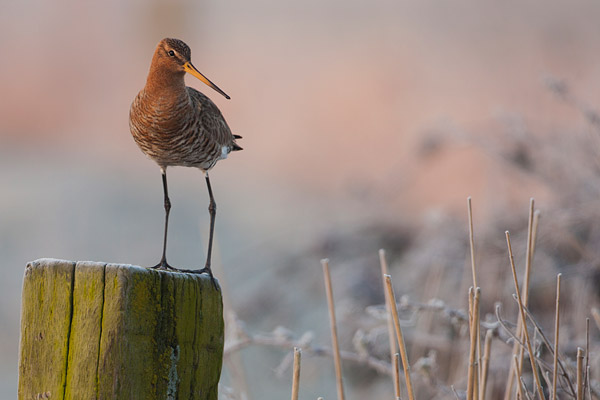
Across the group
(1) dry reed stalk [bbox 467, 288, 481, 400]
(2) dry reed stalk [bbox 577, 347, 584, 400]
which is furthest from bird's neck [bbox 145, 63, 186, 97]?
(2) dry reed stalk [bbox 577, 347, 584, 400]

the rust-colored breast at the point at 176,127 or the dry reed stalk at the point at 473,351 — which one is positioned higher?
the rust-colored breast at the point at 176,127

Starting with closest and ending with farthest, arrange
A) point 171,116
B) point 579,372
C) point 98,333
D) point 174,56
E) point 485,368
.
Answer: point 98,333 → point 579,372 → point 485,368 → point 174,56 → point 171,116

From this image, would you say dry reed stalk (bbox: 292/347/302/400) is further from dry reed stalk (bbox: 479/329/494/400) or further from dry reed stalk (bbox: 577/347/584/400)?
dry reed stalk (bbox: 577/347/584/400)

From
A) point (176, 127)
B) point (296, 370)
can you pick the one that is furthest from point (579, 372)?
point (176, 127)

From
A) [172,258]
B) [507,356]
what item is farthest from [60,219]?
[507,356]

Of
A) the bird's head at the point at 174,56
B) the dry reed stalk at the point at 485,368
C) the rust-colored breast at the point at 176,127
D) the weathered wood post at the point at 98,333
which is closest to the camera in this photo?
the weathered wood post at the point at 98,333

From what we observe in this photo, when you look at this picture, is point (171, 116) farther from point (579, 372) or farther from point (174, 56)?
point (579, 372)

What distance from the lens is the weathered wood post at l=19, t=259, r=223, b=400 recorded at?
1990 millimetres

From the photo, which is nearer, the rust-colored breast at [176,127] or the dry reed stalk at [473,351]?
the dry reed stalk at [473,351]

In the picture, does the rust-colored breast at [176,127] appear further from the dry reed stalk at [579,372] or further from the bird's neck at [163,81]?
the dry reed stalk at [579,372]

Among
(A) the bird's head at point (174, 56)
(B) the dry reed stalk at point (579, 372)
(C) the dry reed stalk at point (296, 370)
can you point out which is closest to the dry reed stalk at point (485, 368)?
(B) the dry reed stalk at point (579, 372)

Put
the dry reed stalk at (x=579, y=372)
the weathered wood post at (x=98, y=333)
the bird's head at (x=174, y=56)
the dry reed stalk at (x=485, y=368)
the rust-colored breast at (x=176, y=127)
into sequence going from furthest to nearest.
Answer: the rust-colored breast at (x=176, y=127) < the bird's head at (x=174, y=56) < the dry reed stalk at (x=485, y=368) < the dry reed stalk at (x=579, y=372) < the weathered wood post at (x=98, y=333)

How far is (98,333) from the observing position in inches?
78.6

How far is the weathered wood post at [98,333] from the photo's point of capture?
1990 millimetres
